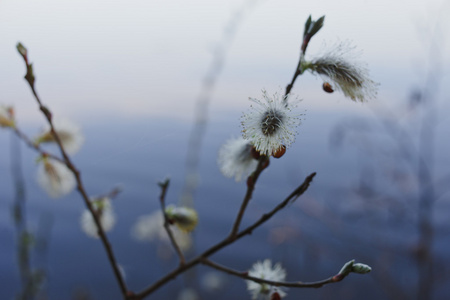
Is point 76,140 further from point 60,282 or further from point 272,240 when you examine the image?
point 60,282

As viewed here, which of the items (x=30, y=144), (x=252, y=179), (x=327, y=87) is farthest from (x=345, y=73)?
(x=30, y=144)

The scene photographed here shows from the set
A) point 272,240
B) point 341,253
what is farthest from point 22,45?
point 341,253

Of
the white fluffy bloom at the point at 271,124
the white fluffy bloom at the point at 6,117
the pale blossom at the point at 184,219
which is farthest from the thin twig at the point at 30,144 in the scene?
the white fluffy bloom at the point at 271,124

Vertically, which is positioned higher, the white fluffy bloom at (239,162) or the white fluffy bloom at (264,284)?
the white fluffy bloom at (239,162)

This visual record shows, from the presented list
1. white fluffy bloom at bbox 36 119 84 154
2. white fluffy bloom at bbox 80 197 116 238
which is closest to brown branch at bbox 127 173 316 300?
white fluffy bloom at bbox 80 197 116 238

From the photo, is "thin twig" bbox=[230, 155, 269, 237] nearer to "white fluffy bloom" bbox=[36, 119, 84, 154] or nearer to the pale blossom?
the pale blossom

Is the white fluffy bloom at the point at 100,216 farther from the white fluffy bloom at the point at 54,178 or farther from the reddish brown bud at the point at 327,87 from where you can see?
the reddish brown bud at the point at 327,87
